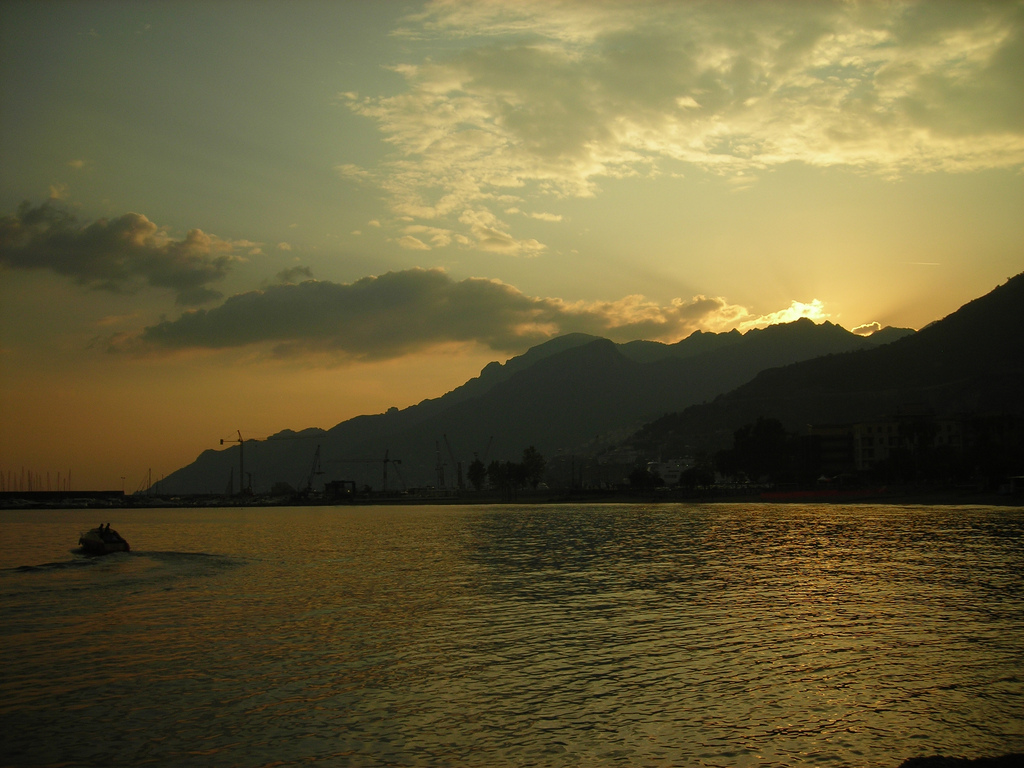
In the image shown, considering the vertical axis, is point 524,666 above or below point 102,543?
below

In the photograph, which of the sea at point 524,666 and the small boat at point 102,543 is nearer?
the sea at point 524,666

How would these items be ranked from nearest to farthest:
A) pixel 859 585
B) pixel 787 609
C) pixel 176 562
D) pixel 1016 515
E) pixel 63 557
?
pixel 787 609 → pixel 859 585 → pixel 176 562 → pixel 63 557 → pixel 1016 515

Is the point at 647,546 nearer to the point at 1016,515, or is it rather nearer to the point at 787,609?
the point at 787,609

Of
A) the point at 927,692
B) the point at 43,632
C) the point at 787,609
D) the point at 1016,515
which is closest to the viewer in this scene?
the point at 927,692

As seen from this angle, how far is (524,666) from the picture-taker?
2805 centimetres

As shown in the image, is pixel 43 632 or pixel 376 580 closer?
pixel 43 632

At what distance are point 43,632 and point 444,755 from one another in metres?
27.7

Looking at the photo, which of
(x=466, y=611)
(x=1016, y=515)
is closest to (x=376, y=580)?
(x=466, y=611)

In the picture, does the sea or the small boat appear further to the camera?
the small boat

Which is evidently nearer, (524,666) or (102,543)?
(524,666)

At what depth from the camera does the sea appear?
19.7 m

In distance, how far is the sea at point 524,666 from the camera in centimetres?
1970

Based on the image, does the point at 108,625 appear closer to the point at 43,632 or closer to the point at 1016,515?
the point at 43,632

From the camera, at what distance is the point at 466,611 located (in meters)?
40.7
